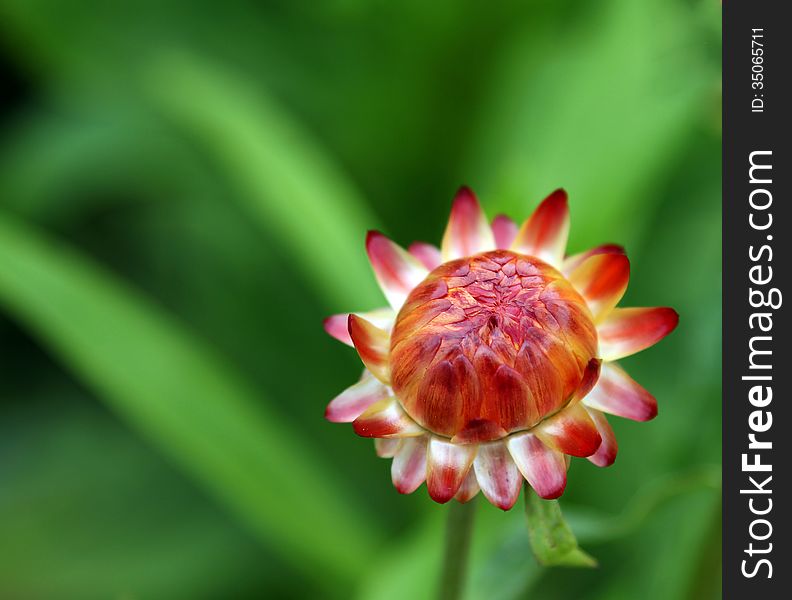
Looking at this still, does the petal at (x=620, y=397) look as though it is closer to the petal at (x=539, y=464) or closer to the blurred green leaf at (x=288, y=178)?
the petal at (x=539, y=464)

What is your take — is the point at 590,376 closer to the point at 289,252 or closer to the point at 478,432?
the point at 478,432

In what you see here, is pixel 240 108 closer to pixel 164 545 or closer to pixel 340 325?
pixel 164 545

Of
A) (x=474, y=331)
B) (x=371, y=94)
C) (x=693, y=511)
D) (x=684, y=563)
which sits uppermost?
(x=371, y=94)

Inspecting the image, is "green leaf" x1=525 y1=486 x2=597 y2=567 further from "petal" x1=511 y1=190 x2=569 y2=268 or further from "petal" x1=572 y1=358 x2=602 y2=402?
"petal" x1=511 y1=190 x2=569 y2=268
